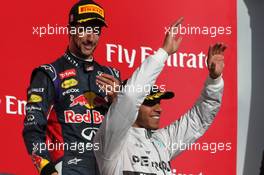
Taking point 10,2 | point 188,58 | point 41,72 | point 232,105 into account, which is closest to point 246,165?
point 232,105

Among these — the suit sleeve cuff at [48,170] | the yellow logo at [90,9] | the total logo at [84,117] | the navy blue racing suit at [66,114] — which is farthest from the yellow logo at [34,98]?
the yellow logo at [90,9]

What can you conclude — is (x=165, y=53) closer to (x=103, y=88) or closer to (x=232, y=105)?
(x=103, y=88)

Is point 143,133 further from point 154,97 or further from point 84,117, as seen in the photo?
point 84,117

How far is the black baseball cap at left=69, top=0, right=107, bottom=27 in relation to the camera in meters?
2.57

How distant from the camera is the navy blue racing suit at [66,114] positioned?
2477 millimetres

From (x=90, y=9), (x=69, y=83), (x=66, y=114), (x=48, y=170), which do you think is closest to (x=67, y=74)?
(x=69, y=83)

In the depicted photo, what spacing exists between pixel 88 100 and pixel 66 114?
102mm

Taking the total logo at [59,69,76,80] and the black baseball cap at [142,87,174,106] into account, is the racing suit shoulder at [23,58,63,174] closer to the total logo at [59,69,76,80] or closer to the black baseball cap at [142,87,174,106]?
the total logo at [59,69,76,80]

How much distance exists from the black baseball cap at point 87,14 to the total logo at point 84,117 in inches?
13.8

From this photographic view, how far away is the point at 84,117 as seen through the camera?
2.51 meters

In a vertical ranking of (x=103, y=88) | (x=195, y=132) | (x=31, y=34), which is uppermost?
(x=31, y=34)

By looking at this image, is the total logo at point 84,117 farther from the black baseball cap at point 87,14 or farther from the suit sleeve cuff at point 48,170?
the black baseball cap at point 87,14

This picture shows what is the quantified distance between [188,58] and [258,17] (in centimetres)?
37

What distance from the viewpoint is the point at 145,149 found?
90.5 inches
